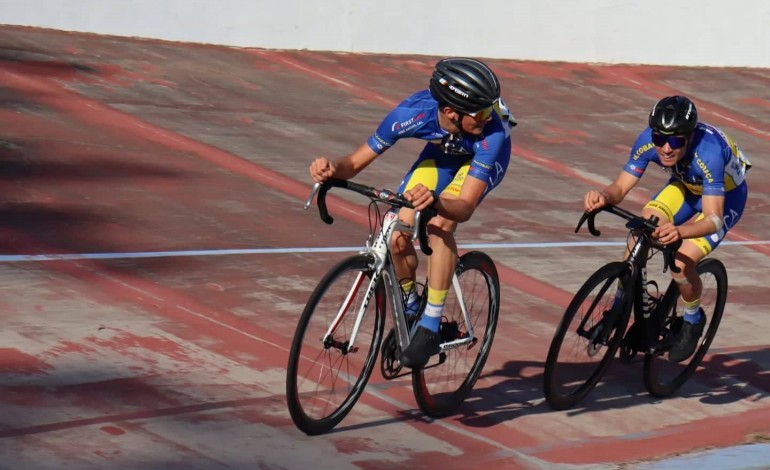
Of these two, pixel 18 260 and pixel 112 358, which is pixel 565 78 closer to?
pixel 18 260

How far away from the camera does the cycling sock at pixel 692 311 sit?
6586 mm

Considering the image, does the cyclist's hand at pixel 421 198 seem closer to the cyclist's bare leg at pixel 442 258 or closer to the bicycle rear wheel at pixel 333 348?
the bicycle rear wheel at pixel 333 348

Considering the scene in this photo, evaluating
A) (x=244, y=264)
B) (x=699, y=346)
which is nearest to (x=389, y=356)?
(x=699, y=346)

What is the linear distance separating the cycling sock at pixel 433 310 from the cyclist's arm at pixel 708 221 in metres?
1.28

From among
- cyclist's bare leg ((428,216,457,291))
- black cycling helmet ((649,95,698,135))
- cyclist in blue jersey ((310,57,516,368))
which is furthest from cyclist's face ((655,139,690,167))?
cyclist's bare leg ((428,216,457,291))

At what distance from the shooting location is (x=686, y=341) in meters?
6.61

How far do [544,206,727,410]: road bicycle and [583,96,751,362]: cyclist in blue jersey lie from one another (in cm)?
10

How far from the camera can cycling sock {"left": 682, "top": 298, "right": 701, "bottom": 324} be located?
659cm

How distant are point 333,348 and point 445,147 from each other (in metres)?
1.12

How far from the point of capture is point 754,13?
1878 cm

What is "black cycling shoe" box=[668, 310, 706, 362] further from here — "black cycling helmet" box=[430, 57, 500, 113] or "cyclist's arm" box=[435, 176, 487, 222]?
"black cycling helmet" box=[430, 57, 500, 113]

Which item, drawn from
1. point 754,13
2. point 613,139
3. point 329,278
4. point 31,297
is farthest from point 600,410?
point 754,13

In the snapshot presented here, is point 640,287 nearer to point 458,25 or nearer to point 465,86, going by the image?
point 465,86

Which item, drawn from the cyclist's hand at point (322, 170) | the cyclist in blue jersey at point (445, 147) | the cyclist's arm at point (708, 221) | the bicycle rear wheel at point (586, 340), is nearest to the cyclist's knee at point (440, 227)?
the cyclist in blue jersey at point (445, 147)
